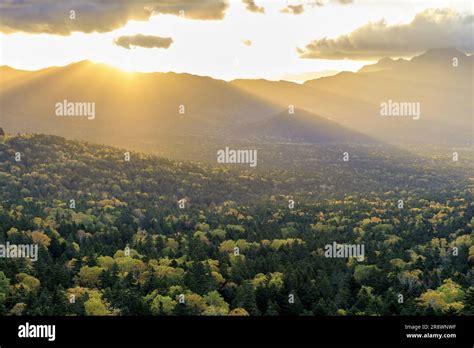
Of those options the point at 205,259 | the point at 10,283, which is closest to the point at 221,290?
the point at 205,259

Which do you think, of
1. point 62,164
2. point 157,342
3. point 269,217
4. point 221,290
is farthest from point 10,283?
point 62,164

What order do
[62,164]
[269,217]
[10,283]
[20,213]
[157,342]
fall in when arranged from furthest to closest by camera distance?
1. [62,164]
2. [269,217]
3. [20,213]
4. [10,283]
5. [157,342]

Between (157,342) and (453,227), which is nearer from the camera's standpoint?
(157,342)

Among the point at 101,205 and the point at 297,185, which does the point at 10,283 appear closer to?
the point at 101,205

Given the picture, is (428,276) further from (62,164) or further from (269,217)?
(62,164)

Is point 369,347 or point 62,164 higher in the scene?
point 62,164

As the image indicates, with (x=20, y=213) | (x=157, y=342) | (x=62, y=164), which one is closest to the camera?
(x=157, y=342)
